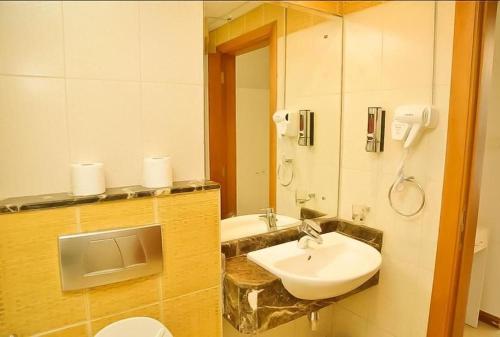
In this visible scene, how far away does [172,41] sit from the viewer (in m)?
1.01

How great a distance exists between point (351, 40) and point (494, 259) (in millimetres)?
1944

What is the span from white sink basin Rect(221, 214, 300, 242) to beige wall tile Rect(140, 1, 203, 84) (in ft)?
2.09

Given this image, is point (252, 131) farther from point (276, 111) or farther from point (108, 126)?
point (108, 126)

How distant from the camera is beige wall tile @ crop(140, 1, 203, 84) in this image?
881 mm

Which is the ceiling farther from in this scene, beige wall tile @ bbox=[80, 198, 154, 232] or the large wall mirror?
beige wall tile @ bbox=[80, 198, 154, 232]

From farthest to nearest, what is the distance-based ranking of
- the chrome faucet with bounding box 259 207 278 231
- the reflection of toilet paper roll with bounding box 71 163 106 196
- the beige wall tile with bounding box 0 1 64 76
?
1. the chrome faucet with bounding box 259 207 278 231
2. the reflection of toilet paper roll with bounding box 71 163 106 196
3. the beige wall tile with bounding box 0 1 64 76

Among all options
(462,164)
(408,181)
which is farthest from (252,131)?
(462,164)

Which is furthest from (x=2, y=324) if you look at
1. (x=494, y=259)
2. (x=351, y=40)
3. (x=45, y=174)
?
(x=494, y=259)

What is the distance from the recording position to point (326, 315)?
72.0 inches

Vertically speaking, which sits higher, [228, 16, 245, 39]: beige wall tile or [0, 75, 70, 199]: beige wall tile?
[228, 16, 245, 39]: beige wall tile

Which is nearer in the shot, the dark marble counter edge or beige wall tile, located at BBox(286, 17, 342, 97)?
the dark marble counter edge

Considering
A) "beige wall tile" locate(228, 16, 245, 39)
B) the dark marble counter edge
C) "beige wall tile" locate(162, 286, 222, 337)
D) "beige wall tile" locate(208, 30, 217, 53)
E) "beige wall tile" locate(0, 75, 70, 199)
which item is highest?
"beige wall tile" locate(228, 16, 245, 39)

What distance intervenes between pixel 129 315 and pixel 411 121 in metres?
1.25

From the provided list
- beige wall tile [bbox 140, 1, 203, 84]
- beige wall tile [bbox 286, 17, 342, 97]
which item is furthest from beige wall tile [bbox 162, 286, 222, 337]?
beige wall tile [bbox 286, 17, 342, 97]
